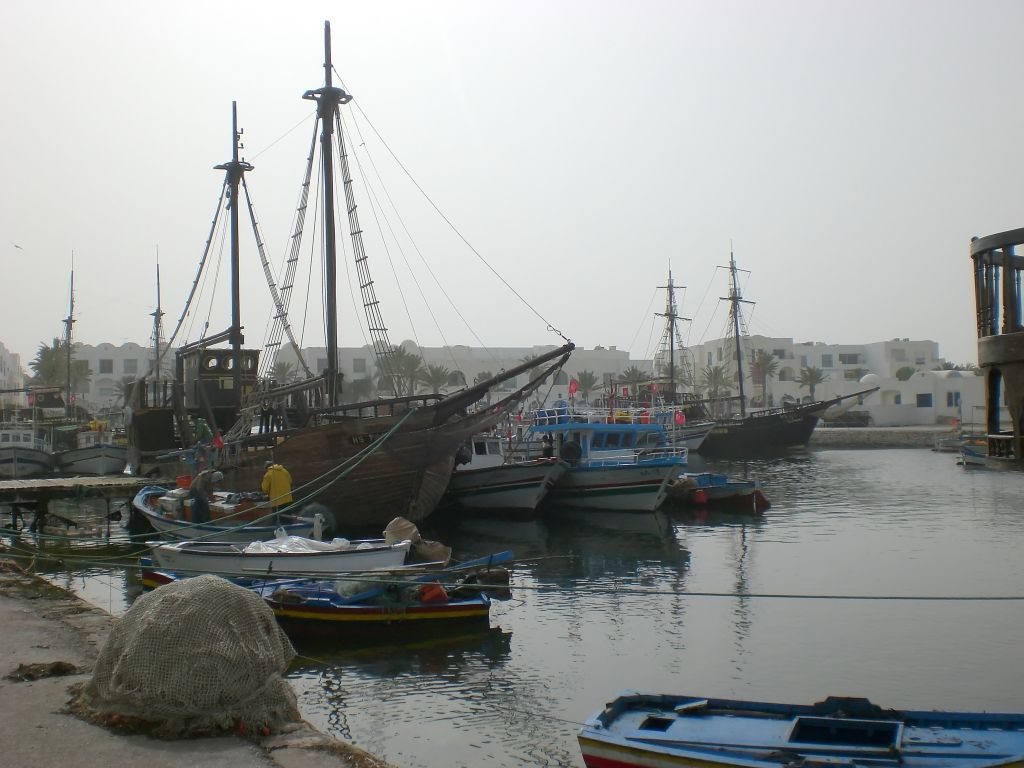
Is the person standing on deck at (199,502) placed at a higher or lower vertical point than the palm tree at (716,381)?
lower

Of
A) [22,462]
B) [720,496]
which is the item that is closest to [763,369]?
[720,496]

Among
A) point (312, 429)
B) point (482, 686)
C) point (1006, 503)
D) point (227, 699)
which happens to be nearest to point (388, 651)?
point (482, 686)

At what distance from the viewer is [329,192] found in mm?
28984

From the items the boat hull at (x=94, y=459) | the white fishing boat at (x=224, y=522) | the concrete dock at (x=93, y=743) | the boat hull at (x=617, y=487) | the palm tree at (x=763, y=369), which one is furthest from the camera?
the palm tree at (x=763, y=369)

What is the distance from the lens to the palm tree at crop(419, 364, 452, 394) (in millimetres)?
83375

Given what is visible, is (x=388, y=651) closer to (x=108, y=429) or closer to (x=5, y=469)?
(x=5, y=469)

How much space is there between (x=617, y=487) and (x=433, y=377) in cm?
5322

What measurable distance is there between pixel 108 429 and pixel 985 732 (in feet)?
180

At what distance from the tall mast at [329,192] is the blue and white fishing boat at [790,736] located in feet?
67.0

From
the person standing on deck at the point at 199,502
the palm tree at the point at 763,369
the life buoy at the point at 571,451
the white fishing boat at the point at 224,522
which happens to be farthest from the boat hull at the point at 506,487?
the palm tree at the point at 763,369

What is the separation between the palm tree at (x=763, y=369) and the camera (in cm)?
9600

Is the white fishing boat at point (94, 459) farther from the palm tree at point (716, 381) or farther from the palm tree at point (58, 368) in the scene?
the palm tree at point (716, 381)

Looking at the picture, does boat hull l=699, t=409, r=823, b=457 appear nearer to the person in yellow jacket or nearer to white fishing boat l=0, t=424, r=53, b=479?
white fishing boat l=0, t=424, r=53, b=479

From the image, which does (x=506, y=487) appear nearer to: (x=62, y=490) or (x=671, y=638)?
(x=62, y=490)
